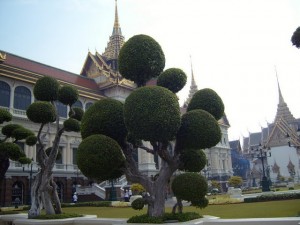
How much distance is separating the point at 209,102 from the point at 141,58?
8.21 ft

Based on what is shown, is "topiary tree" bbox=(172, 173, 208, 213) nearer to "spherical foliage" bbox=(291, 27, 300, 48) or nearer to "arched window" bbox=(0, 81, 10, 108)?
"spherical foliage" bbox=(291, 27, 300, 48)

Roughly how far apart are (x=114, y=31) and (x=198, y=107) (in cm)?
4742

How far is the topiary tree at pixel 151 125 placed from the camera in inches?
362

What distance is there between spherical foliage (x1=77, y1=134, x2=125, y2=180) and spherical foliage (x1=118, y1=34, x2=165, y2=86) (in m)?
2.27

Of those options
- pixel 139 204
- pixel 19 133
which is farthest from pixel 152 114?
pixel 19 133

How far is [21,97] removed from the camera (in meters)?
32.5

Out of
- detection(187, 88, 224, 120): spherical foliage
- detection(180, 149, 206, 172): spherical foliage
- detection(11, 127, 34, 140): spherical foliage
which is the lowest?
detection(180, 149, 206, 172): spherical foliage

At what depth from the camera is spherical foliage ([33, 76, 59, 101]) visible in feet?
48.4

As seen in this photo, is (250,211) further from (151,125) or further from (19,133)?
(19,133)

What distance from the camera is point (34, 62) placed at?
1478 inches

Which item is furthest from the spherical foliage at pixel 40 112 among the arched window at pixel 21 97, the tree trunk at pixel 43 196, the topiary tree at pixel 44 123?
the arched window at pixel 21 97

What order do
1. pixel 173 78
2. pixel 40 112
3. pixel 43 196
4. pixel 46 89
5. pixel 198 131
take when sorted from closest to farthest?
pixel 198 131, pixel 173 78, pixel 43 196, pixel 40 112, pixel 46 89

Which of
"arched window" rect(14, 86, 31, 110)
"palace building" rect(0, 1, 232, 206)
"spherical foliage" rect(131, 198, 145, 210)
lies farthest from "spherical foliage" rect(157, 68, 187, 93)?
"arched window" rect(14, 86, 31, 110)

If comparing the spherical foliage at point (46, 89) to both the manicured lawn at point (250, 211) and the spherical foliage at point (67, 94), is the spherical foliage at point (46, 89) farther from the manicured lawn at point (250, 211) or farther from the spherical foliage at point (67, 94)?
the manicured lawn at point (250, 211)
